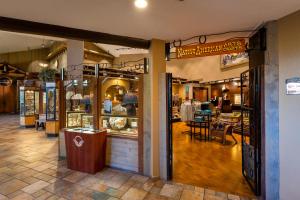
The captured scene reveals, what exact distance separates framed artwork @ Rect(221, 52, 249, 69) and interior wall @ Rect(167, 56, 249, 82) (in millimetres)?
262

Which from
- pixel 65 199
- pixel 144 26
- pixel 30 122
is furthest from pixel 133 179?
pixel 30 122

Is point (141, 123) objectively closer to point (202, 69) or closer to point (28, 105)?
point (28, 105)

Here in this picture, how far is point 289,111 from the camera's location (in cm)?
265

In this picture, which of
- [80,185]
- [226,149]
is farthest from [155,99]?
[226,149]

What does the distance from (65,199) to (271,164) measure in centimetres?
325

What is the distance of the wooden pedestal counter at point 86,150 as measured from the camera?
3.79 m

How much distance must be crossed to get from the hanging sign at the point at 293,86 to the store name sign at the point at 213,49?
0.94 metres

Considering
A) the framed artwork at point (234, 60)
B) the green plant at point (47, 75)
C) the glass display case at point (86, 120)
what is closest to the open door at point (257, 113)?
the glass display case at point (86, 120)

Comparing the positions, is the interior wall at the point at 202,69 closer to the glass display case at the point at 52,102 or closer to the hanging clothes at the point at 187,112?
the hanging clothes at the point at 187,112

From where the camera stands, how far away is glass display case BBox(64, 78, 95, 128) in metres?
4.74

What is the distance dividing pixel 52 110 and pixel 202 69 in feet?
31.7

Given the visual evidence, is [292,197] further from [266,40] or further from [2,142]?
[2,142]

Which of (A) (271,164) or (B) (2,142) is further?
(B) (2,142)

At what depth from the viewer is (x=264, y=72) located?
279 centimetres
